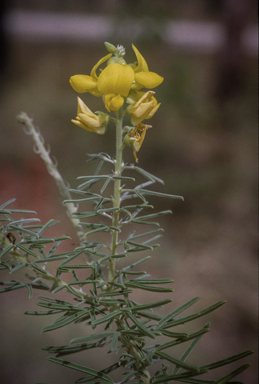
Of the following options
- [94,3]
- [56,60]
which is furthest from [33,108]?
[94,3]

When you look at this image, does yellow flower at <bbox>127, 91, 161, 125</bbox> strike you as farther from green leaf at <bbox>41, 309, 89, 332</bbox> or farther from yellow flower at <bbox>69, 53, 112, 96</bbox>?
green leaf at <bbox>41, 309, 89, 332</bbox>

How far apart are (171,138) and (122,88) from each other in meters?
0.55

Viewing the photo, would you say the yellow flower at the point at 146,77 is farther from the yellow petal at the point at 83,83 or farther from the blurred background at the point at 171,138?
the blurred background at the point at 171,138

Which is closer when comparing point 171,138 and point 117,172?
point 117,172

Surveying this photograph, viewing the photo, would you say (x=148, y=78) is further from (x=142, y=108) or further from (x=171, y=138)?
(x=171, y=138)

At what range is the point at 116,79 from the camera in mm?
212

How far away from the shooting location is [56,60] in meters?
0.64

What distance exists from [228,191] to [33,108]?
53 cm

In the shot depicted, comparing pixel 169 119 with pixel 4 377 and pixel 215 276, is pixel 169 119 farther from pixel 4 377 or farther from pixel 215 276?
pixel 4 377

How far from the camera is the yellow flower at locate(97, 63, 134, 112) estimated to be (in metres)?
0.21

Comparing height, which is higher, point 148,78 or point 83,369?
point 148,78

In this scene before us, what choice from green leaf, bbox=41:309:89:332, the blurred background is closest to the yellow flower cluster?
green leaf, bbox=41:309:89:332

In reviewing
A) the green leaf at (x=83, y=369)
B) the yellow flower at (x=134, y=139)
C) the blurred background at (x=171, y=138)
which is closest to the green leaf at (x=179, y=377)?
the green leaf at (x=83, y=369)

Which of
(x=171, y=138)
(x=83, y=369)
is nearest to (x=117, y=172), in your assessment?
(x=83, y=369)
